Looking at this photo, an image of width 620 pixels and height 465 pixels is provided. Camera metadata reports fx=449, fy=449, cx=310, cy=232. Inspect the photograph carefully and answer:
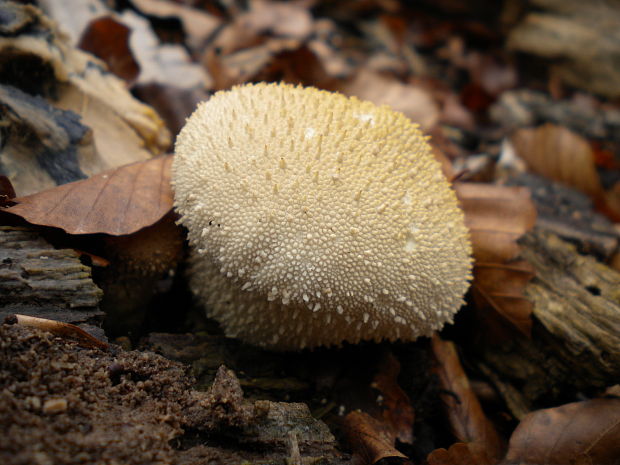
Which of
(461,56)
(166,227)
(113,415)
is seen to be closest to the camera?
(113,415)

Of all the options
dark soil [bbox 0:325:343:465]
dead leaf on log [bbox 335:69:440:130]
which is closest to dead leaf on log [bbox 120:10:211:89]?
dead leaf on log [bbox 335:69:440:130]

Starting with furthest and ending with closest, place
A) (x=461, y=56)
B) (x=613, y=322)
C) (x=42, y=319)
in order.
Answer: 1. (x=461, y=56)
2. (x=613, y=322)
3. (x=42, y=319)

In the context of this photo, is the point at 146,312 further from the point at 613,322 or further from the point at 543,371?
the point at 613,322

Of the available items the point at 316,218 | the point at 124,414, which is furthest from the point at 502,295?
the point at 124,414

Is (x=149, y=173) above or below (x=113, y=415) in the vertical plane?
above

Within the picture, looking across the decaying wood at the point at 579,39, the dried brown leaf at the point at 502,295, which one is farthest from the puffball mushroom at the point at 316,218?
the decaying wood at the point at 579,39

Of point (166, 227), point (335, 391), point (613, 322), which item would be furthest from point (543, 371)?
point (166, 227)

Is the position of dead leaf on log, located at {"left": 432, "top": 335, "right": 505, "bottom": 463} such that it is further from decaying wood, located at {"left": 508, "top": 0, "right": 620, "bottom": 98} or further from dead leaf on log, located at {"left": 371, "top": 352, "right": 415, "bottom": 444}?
decaying wood, located at {"left": 508, "top": 0, "right": 620, "bottom": 98}

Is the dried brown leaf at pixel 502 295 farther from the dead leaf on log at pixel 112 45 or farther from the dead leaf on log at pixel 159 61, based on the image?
the dead leaf on log at pixel 112 45
